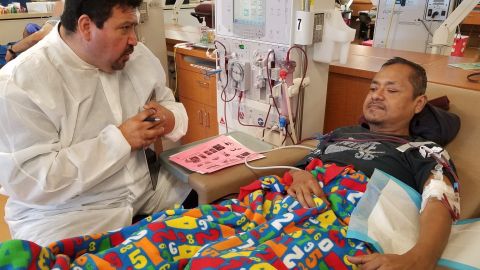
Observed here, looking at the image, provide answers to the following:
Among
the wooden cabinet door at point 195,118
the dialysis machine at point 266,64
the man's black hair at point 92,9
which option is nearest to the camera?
the man's black hair at point 92,9

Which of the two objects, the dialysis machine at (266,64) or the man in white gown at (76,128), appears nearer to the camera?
the man in white gown at (76,128)

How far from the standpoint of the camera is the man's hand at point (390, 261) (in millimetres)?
921

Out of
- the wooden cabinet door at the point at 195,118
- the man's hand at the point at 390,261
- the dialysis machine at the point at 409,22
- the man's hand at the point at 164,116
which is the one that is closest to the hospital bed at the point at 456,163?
the man's hand at the point at 164,116

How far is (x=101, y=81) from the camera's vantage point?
54.2 inches

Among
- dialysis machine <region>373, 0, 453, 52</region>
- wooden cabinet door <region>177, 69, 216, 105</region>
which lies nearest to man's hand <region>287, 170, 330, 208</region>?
wooden cabinet door <region>177, 69, 216, 105</region>

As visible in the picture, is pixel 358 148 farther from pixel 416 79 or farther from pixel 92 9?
pixel 92 9

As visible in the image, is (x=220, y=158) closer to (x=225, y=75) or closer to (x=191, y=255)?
(x=191, y=255)

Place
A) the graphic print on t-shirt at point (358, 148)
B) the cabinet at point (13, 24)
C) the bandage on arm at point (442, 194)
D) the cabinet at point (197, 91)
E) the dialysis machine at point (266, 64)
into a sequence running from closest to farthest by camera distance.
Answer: the bandage on arm at point (442, 194) → the graphic print on t-shirt at point (358, 148) → the dialysis machine at point (266, 64) → the cabinet at point (197, 91) → the cabinet at point (13, 24)

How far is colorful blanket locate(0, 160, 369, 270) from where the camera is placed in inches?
34.6

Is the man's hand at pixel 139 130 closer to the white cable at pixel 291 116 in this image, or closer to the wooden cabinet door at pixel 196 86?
the white cable at pixel 291 116

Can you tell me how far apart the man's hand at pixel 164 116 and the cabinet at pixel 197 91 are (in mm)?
1180

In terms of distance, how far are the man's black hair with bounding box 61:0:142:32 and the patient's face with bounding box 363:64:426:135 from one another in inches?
37.0

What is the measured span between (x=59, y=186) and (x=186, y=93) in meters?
1.85

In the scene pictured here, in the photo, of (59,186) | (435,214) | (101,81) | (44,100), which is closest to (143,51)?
(101,81)
